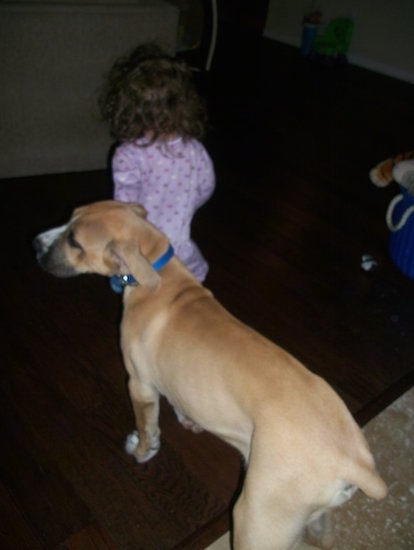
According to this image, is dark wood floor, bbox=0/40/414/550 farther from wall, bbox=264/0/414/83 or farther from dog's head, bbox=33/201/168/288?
wall, bbox=264/0/414/83

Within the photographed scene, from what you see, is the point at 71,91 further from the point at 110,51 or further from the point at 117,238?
the point at 117,238

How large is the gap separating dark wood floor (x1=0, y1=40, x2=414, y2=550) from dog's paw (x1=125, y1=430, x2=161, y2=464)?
0.04 metres

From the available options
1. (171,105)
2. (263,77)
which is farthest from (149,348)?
(263,77)

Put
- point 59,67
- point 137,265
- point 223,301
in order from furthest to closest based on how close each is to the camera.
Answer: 1. point 59,67
2. point 223,301
3. point 137,265

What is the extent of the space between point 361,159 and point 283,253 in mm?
2083

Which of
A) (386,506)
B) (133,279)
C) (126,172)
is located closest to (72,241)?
(133,279)

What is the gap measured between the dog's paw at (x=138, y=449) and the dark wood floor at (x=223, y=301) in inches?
1.4

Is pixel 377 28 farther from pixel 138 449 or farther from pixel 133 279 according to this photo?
pixel 138 449

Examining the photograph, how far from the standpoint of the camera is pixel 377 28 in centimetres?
723

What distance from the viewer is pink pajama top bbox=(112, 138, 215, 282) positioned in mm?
1916

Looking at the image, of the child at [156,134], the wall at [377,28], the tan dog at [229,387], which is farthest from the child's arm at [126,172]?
the wall at [377,28]

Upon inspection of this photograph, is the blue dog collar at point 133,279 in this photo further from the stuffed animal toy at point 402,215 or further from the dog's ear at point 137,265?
the stuffed animal toy at point 402,215

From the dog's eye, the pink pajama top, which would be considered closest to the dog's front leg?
the dog's eye

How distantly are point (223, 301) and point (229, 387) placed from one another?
53.4 inches
